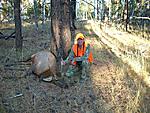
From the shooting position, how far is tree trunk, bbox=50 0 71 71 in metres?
9.62

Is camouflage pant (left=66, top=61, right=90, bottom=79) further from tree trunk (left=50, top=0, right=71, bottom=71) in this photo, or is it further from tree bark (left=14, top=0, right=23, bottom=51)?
tree bark (left=14, top=0, right=23, bottom=51)

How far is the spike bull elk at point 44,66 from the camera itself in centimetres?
869

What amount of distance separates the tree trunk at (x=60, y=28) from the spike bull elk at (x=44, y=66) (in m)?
0.67

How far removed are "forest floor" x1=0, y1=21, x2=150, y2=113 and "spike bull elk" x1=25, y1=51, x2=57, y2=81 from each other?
24 centimetres

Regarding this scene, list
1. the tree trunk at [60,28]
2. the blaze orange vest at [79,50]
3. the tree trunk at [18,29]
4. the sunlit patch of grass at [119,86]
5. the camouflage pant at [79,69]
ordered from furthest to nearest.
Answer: the tree trunk at [18,29] < the tree trunk at [60,28] < the blaze orange vest at [79,50] < the camouflage pant at [79,69] < the sunlit patch of grass at [119,86]

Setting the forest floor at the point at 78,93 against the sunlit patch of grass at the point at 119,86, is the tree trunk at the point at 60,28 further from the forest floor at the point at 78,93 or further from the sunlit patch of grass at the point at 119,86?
the sunlit patch of grass at the point at 119,86

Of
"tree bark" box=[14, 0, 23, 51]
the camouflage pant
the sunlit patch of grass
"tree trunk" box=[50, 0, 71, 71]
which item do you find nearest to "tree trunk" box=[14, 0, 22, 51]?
"tree bark" box=[14, 0, 23, 51]

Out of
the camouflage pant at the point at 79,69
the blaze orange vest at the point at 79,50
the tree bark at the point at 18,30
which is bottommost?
the camouflage pant at the point at 79,69

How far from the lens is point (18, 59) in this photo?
1011 cm

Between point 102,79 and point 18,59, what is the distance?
277cm

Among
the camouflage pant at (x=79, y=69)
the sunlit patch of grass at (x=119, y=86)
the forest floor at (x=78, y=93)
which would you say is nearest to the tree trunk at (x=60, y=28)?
the camouflage pant at (x=79, y=69)

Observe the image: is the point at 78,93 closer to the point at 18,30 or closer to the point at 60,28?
the point at 60,28

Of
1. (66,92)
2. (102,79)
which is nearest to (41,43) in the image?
(102,79)

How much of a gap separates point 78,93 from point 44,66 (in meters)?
1.27
